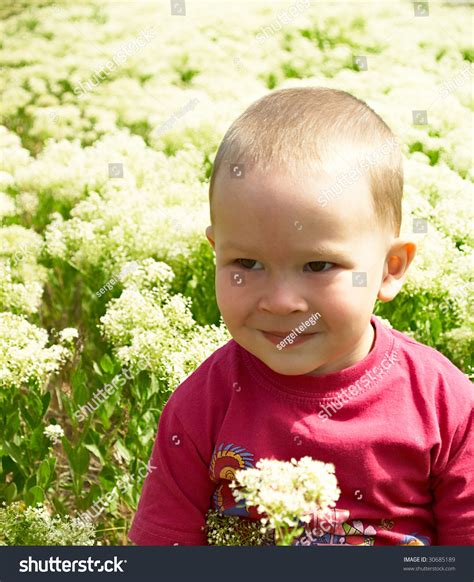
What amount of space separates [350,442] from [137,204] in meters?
2.31

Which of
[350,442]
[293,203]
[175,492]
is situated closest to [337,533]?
[350,442]

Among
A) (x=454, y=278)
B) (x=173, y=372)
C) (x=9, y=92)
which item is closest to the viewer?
(x=173, y=372)

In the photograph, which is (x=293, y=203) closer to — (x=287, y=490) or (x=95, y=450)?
(x=287, y=490)

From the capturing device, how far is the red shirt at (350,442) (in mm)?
2568

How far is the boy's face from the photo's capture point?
235cm

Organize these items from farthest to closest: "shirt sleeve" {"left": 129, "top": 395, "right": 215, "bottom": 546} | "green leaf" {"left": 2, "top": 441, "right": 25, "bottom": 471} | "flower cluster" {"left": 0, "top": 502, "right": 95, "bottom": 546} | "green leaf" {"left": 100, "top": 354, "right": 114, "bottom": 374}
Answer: "green leaf" {"left": 100, "top": 354, "right": 114, "bottom": 374}, "green leaf" {"left": 2, "top": 441, "right": 25, "bottom": 471}, "flower cluster" {"left": 0, "top": 502, "right": 95, "bottom": 546}, "shirt sleeve" {"left": 129, "top": 395, "right": 215, "bottom": 546}

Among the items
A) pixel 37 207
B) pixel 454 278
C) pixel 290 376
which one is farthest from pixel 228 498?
pixel 37 207

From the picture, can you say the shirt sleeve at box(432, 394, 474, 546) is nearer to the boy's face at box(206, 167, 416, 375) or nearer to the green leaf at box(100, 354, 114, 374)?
the boy's face at box(206, 167, 416, 375)

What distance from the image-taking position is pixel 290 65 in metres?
7.65

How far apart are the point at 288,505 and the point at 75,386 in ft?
5.62

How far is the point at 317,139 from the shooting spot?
7.96 feet

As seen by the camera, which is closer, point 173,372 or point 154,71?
point 173,372

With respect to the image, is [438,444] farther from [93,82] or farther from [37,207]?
[93,82]

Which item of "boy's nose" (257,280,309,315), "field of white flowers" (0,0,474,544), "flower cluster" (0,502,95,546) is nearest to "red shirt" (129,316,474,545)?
"boy's nose" (257,280,309,315)
